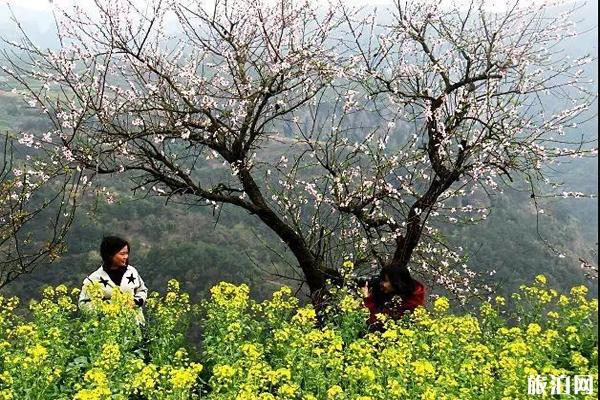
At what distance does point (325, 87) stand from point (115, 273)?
4096mm

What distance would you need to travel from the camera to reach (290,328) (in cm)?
595

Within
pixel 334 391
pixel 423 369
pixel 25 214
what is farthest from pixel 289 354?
pixel 25 214

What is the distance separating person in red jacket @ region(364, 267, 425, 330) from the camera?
7062 millimetres

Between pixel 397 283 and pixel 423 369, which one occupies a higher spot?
pixel 397 283

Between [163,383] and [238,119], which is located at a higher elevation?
[238,119]

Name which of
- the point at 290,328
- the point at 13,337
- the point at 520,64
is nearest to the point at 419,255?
the point at 520,64

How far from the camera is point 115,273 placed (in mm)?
7039

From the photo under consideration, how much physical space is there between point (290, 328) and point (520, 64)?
5.27 metres

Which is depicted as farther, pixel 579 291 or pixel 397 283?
pixel 397 283

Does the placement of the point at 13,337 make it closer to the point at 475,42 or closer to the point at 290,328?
the point at 290,328

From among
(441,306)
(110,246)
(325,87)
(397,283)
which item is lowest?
(110,246)

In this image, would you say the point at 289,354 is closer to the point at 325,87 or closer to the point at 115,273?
the point at 115,273

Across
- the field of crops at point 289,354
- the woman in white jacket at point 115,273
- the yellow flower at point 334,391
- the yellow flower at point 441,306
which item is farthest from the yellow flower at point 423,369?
the woman in white jacket at point 115,273

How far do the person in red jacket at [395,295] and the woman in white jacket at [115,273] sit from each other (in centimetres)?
264
